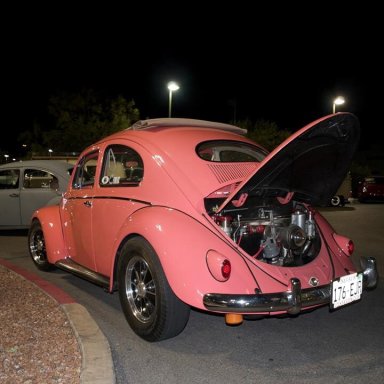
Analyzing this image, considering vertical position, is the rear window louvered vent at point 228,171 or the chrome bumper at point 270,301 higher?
the rear window louvered vent at point 228,171

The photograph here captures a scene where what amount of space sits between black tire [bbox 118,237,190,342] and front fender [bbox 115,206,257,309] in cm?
12

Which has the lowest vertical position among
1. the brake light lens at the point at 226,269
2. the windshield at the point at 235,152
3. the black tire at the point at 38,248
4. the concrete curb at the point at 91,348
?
the concrete curb at the point at 91,348

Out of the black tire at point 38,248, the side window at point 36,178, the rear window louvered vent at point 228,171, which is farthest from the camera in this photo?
the side window at point 36,178

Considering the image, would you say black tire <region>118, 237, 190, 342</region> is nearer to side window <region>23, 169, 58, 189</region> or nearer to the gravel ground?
the gravel ground

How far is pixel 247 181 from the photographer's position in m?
3.89

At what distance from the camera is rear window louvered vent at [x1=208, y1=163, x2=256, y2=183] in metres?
4.48

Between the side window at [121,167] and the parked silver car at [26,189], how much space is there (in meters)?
4.12

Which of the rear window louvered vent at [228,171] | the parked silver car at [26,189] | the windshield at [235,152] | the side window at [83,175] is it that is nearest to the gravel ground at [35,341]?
the side window at [83,175]

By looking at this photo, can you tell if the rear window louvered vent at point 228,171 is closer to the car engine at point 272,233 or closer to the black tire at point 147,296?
the car engine at point 272,233

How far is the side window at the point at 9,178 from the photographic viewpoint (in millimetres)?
9422

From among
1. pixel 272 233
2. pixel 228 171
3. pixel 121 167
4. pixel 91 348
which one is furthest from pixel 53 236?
pixel 272 233

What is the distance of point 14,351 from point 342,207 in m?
15.7

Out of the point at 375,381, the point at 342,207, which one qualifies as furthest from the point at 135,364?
the point at 342,207

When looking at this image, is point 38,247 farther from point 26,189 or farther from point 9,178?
point 9,178
